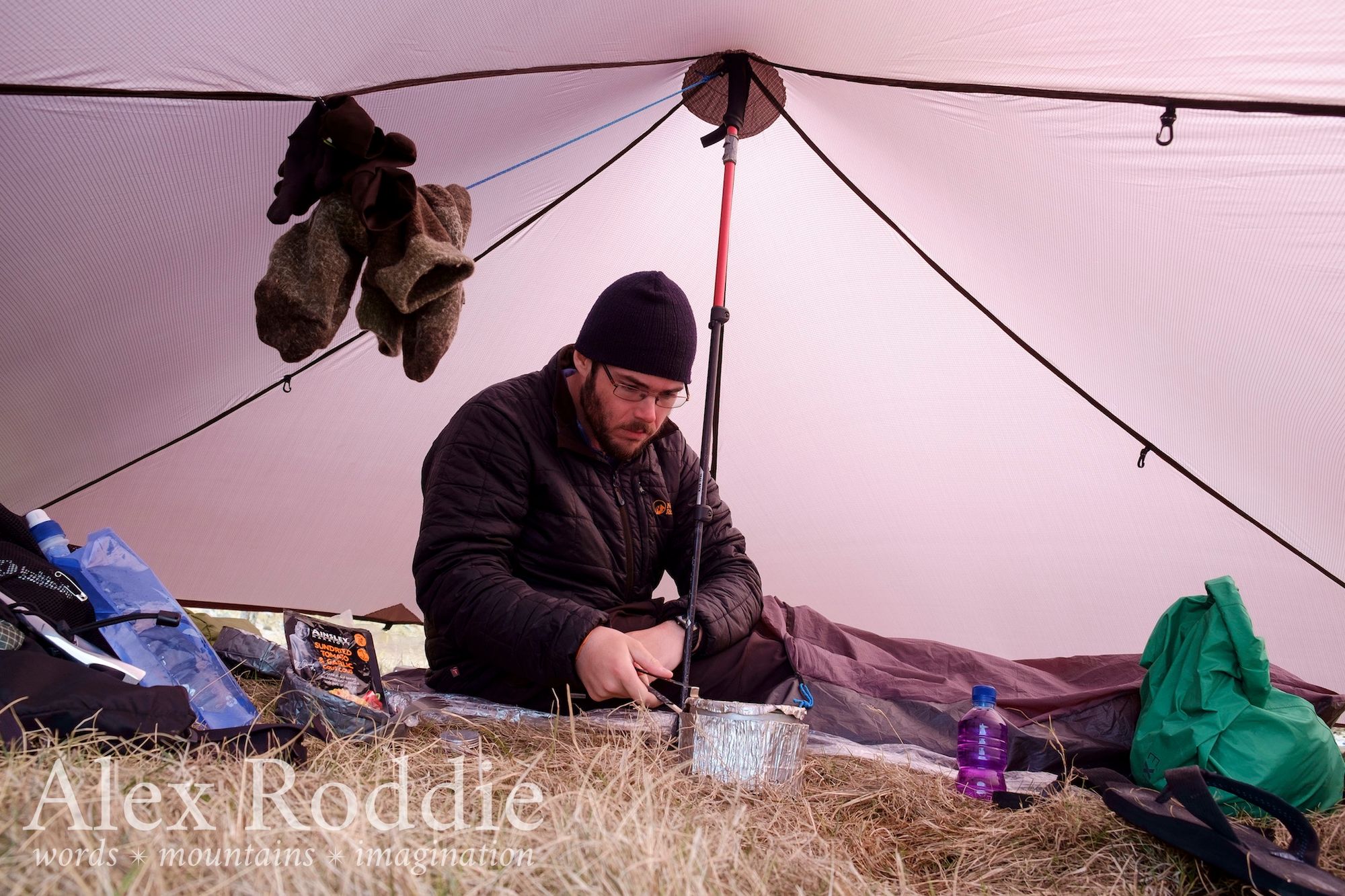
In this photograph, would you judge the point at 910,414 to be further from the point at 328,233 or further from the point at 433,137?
the point at 328,233

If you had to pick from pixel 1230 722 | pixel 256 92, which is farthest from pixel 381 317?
pixel 1230 722

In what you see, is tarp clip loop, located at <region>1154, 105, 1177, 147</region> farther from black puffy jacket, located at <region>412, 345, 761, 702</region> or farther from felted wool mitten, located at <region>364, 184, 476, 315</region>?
felted wool mitten, located at <region>364, 184, 476, 315</region>

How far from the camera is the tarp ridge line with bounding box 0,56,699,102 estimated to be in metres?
1.85

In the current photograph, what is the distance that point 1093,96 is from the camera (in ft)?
7.01

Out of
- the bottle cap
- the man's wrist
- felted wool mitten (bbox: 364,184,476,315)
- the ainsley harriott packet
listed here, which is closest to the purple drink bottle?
the man's wrist

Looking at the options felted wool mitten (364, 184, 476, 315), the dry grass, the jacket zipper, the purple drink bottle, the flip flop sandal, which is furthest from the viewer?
the jacket zipper

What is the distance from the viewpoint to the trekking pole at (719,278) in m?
2.11

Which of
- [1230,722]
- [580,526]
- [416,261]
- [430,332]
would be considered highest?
[416,261]

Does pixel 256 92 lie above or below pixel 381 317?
above

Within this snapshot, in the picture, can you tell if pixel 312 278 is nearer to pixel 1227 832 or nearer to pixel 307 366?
pixel 307 366

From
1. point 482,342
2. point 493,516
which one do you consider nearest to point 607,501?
point 493,516

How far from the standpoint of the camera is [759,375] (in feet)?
10.6

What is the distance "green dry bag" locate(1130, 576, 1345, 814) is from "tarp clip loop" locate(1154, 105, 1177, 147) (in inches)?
34.7

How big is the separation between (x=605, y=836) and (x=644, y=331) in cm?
144
